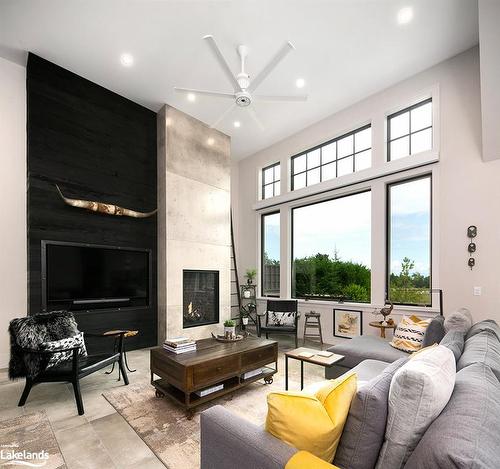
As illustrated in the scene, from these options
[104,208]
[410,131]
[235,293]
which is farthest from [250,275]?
[410,131]

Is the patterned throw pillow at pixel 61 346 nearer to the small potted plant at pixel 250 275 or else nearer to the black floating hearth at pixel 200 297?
the black floating hearth at pixel 200 297

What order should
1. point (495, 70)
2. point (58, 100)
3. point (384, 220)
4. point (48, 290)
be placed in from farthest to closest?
point (384, 220) < point (58, 100) < point (48, 290) < point (495, 70)

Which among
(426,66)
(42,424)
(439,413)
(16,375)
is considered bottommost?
(42,424)

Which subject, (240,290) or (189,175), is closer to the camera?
(189,175)

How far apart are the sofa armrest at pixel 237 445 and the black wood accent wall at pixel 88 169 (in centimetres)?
366

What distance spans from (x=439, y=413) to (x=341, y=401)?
379mm

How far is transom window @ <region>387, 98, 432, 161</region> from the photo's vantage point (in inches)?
179

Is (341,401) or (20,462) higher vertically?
(341,401)

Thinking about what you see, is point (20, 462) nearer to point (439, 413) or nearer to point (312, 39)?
point (439, 413)

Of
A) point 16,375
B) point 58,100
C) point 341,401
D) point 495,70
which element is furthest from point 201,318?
point 495,70

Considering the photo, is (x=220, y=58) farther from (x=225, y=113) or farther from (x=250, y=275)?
(x=250, y=275)

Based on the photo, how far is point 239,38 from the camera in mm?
3814

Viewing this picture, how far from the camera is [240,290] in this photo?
23.9ft

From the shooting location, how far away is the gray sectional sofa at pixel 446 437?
940 millimetres
